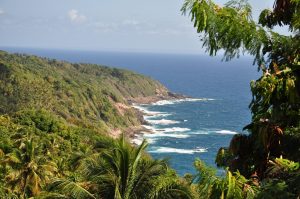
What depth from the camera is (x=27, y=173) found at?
3206 centimetres

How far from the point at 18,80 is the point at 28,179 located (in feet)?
298

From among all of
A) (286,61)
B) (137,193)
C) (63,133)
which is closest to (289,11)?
(286,61)

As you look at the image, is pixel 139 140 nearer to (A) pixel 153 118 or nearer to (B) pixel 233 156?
(A) pixel 153 118

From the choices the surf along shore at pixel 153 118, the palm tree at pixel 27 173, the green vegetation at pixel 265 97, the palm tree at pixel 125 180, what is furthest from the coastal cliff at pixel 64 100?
the green vegetation at pixel 265 97

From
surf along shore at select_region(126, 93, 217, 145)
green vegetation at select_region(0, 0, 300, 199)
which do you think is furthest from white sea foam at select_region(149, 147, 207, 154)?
green vegetation at select_region(0, 0, 300, 199)

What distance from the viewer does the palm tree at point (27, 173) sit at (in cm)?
3145

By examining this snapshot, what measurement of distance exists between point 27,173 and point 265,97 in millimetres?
28937

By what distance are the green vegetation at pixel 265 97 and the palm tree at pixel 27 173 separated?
26.1 meters

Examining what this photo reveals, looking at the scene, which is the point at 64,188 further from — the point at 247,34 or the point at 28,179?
the point at 28,179

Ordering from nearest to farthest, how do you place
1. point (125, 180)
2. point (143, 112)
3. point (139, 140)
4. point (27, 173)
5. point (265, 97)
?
point (265, 97) → point (125, 180) → point (27, 173) → point (139, 140) → point (143, 112)

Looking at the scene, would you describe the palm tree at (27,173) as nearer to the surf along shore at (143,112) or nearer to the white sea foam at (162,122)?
the surf along shore at (143,112)

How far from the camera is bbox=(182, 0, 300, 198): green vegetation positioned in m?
5.86

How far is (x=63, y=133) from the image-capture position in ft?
246

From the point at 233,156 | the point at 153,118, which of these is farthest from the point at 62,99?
the point at 233,156
